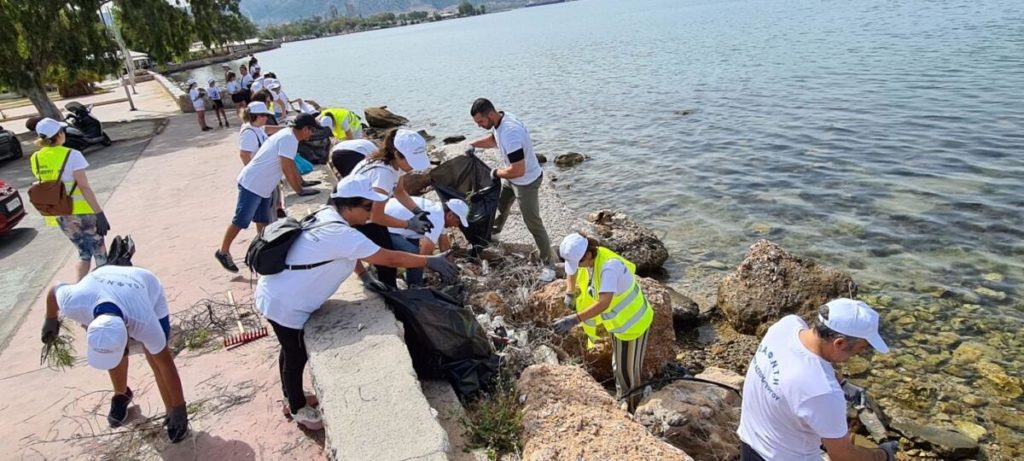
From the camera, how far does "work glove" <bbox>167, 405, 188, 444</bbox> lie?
3959 mm

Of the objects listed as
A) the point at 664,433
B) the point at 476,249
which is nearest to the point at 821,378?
the point at 664,433

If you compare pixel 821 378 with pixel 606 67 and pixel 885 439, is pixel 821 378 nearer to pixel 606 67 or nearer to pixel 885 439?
pixel 885 439

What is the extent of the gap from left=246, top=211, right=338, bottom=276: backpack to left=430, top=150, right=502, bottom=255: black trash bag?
10.5ft

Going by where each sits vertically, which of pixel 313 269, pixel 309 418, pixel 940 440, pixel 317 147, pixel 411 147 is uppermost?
pixel 411 147

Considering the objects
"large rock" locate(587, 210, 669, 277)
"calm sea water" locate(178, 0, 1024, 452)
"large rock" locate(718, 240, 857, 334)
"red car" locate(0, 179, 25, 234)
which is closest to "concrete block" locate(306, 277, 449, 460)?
"large rock" locate(718, 240, 857, 334)

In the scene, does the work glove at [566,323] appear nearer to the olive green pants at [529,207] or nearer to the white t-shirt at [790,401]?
the white t-shirt at [790,401]

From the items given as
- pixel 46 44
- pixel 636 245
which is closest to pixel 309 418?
pixel 636 245

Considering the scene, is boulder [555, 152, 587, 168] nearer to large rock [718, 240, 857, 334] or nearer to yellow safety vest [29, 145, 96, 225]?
large rock [718, 240, 857, 334]

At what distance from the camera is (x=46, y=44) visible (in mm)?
17047

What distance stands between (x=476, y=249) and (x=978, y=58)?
1888 centimetres

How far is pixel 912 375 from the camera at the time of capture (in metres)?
5.80

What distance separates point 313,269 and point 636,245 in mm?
5425

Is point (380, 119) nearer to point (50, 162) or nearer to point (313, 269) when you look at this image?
point (50, 162)

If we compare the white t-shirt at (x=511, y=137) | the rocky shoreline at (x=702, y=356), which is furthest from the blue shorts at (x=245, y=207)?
the white t-shirt at (x=511, y=137)
